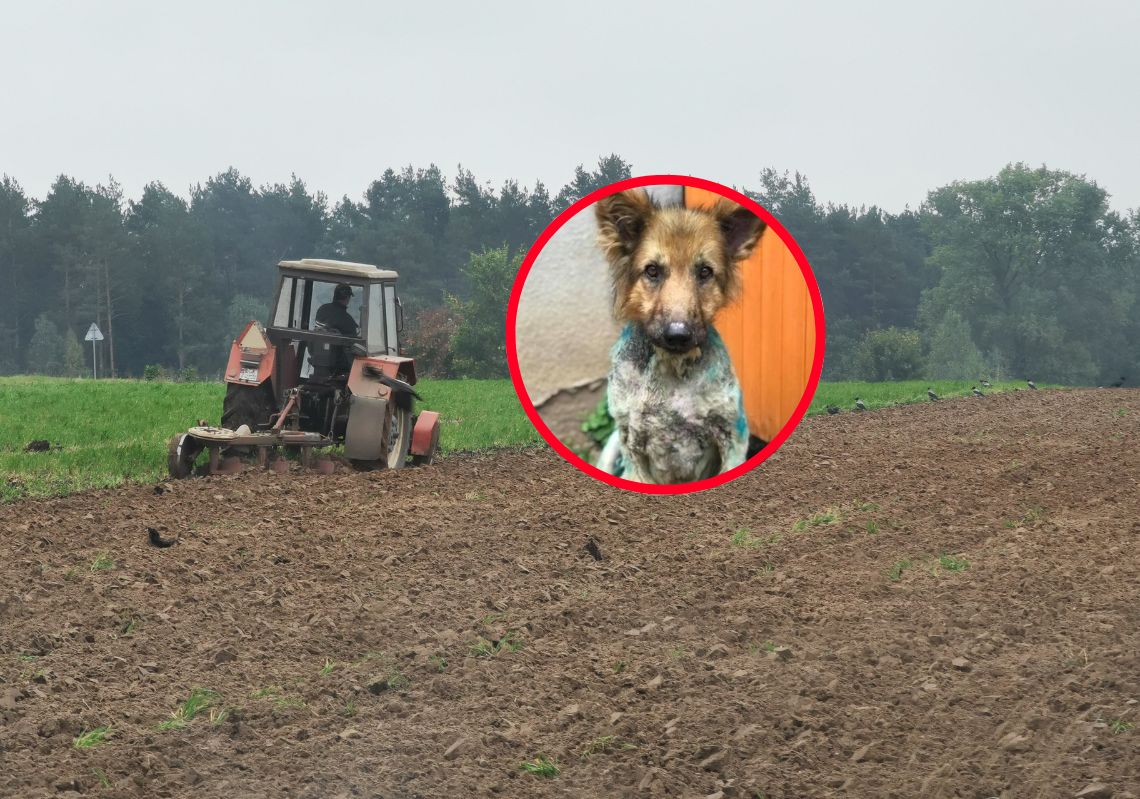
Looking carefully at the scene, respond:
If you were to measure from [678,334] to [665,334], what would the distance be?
1cm

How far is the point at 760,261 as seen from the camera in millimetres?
1439

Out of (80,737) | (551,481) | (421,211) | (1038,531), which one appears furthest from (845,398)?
(421,211)

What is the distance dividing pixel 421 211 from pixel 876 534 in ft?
219

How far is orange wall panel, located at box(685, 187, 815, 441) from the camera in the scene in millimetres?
1409

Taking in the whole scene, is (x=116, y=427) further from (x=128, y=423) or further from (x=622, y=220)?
(x=622, y=220)

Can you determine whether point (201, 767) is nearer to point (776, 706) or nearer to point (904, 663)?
point (776, 706)

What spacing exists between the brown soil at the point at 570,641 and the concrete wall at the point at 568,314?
400 centimetres

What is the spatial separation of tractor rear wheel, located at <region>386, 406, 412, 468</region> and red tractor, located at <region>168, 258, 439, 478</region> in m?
0.23

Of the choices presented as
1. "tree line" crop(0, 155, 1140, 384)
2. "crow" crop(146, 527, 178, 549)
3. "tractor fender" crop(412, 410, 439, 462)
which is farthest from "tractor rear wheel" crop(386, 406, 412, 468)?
"tree line" crop(0, 155, 1140, 384)

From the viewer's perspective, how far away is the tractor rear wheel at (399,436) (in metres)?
14.1

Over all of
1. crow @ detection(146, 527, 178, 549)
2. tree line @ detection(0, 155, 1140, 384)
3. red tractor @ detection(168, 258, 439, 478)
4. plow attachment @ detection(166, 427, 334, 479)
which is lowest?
crow @ detection(146, 527, 178, 549)

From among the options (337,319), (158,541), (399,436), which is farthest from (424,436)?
(158,541)

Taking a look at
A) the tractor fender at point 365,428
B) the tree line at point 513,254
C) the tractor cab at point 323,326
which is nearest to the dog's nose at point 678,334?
the tractor fender at point 365,428

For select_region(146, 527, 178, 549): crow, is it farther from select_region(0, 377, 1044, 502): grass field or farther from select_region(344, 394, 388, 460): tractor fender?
select_region(0, 377, 1044, 502): grass field
